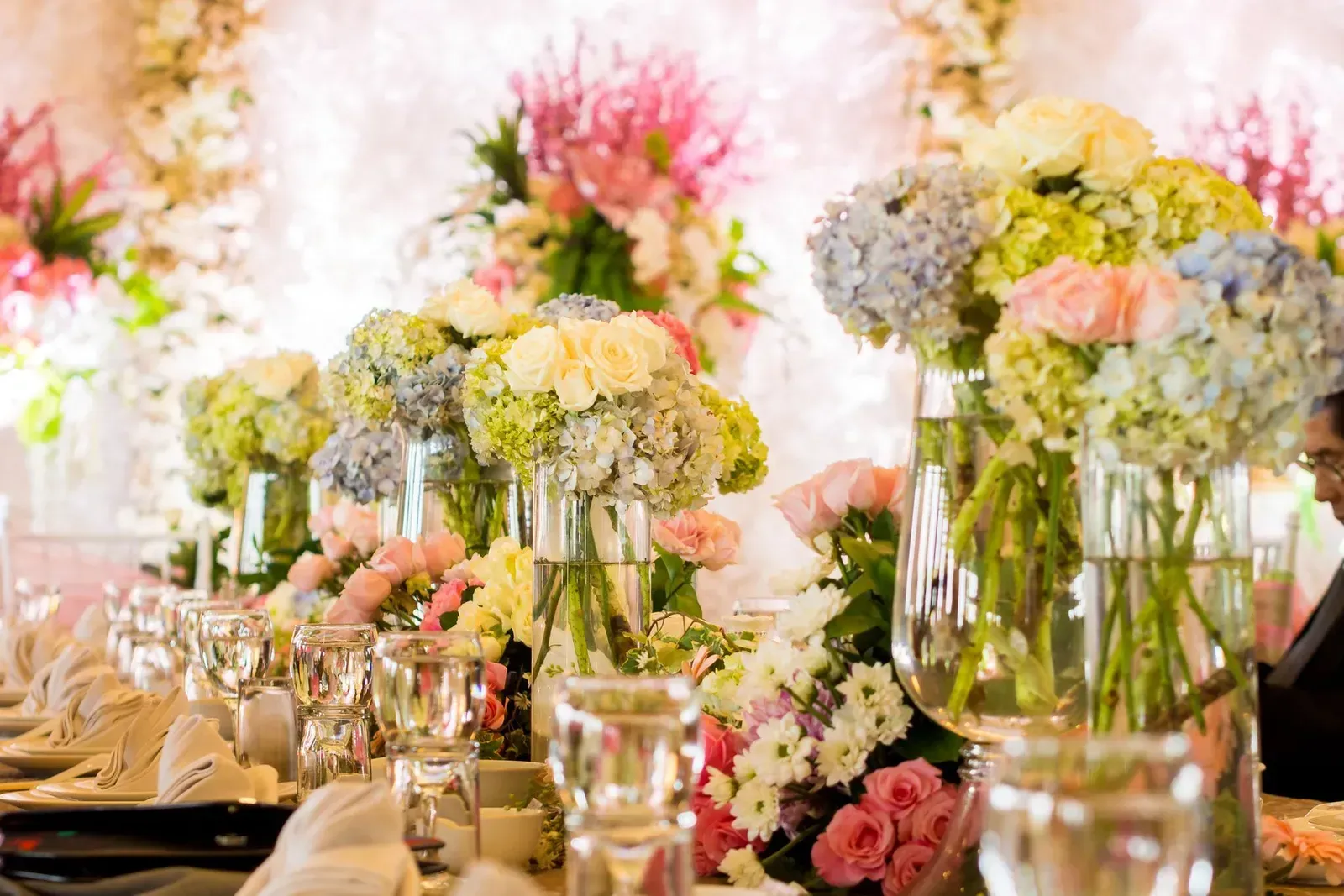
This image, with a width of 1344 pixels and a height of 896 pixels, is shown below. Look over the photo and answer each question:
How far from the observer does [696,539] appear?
5.75 feet

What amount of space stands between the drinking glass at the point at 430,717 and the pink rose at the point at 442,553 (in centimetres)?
83

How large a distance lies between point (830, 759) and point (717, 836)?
0.11 meters

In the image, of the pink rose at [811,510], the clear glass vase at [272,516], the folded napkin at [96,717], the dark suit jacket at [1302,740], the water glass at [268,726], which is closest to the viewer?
the pink rose at [811,510]

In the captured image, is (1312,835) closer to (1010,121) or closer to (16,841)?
(1010,121)

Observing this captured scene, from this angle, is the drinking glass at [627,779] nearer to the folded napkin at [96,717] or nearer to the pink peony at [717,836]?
the pink peony at [717,836]

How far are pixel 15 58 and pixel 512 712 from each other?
3852 millimetres

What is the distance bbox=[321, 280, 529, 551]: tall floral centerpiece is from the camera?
1847 mm

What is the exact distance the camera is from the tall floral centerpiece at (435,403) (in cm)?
185

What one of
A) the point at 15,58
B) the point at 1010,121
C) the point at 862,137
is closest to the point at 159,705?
the point at 1010,121

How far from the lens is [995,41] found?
13.8 ft

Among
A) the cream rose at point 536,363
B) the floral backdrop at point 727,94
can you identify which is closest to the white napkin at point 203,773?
the cream rose at point 536,363

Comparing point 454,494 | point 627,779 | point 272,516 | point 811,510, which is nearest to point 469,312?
point 454,494

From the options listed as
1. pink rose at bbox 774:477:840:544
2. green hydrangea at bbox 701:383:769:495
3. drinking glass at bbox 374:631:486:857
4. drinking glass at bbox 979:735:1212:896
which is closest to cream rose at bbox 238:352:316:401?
green hydrangea at bbox 701:383:769:495

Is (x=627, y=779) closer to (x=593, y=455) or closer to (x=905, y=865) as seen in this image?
(x=905, y=865)
